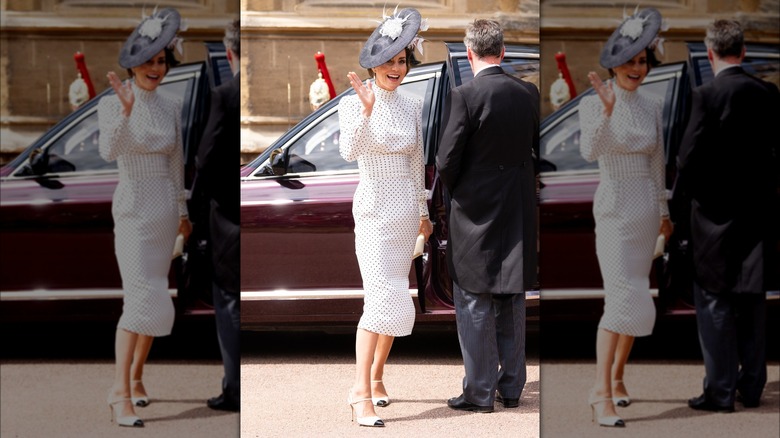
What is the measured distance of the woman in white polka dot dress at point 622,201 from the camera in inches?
103

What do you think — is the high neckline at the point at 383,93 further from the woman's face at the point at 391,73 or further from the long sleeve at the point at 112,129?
the long sleeve at the point at 112,129

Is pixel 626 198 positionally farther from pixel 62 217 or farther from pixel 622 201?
pixel 62 217

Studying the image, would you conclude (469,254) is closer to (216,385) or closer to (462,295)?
(462,295)

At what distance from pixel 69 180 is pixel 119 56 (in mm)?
340

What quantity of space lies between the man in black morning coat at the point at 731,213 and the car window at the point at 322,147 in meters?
2.66

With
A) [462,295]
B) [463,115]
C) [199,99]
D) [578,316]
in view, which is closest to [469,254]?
[462,295]

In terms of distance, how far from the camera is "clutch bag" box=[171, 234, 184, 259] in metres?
2.66

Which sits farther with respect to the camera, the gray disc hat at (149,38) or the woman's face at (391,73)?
the woman's face at (391,73)

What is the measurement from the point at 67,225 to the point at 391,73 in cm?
206

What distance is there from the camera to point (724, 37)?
2596mm

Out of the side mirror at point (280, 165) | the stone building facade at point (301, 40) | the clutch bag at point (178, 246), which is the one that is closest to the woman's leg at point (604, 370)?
the clutch bag at point (178, 246)

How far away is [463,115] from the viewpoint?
4320 millimetres

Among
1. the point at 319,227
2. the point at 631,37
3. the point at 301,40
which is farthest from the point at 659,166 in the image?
the point at 301,40

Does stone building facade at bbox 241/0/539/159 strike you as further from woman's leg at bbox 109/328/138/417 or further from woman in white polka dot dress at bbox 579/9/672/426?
woman's leg at bbox 109/328/138/417
